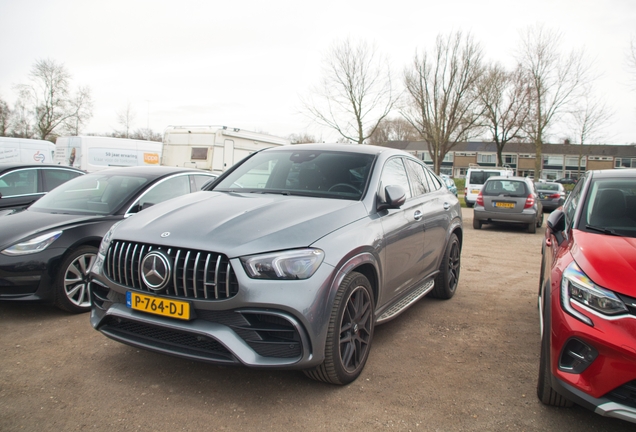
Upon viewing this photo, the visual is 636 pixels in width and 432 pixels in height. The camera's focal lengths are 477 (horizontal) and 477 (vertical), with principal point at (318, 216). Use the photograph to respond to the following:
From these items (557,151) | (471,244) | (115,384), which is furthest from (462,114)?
(557,151)

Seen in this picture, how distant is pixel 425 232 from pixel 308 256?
2099mm

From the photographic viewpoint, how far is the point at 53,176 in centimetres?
766

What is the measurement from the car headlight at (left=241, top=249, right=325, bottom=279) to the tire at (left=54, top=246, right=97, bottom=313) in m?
2.55

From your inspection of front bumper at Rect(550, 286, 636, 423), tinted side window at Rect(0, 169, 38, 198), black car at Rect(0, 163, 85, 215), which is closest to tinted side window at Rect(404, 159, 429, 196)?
front bumper at Rect(550, 286, 636, 423)

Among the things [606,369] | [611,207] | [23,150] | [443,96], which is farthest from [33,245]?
[443,96]

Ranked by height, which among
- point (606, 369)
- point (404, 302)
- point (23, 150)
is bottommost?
point (404, 302)

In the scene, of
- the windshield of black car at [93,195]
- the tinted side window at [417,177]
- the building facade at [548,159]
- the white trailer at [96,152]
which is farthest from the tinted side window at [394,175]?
the building facade at [548,159]

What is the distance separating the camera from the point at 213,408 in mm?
2979

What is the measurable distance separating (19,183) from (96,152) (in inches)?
491

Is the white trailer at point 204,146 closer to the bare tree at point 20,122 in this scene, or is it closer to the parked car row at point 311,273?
the parked car row at point 311,273

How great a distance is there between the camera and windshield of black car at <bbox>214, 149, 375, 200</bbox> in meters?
4.02

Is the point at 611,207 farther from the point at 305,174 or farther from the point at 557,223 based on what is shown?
the point at 305,174

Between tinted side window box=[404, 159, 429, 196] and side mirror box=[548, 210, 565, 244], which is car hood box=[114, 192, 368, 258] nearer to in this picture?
tinted side window box=[404, 159, 429, 196]

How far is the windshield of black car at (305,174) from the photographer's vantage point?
4016 mm
